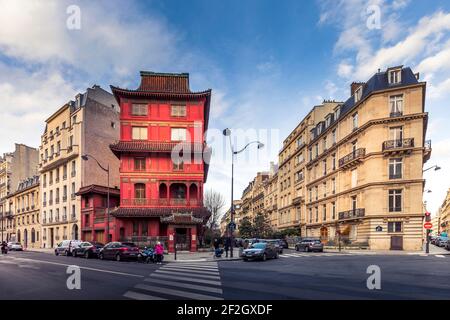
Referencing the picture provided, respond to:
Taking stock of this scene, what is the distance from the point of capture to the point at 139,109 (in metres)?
38.6

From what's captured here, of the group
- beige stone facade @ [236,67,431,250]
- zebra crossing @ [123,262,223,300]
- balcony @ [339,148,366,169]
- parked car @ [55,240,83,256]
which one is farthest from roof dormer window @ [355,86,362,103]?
parked car @ [55,240,83,256]

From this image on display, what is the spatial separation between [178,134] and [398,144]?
81.9 ft

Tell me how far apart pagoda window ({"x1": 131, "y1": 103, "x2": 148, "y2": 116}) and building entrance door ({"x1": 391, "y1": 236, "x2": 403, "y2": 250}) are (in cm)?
3149

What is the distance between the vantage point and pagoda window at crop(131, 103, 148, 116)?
126 ft

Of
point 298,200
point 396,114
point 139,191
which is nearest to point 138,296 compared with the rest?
point 139,191

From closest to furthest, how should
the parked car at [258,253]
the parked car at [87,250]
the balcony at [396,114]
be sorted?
1. the parked car at [258,253]
2. the parked car at [87,250]
3. the balcony at [396,114]

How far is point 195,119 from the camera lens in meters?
38.8

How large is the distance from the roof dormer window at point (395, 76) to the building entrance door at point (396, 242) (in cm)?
1748

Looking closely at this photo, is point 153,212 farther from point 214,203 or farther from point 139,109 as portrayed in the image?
point 214,203

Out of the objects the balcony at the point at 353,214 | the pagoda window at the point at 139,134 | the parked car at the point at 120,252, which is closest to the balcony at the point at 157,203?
the pagoda window at the point at 139,134

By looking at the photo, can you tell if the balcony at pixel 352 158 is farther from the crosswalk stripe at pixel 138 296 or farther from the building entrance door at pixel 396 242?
the crosswalk stripe at pixel 138 296

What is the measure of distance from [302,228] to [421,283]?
46762 mm

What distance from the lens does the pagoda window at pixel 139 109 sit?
126 feet
